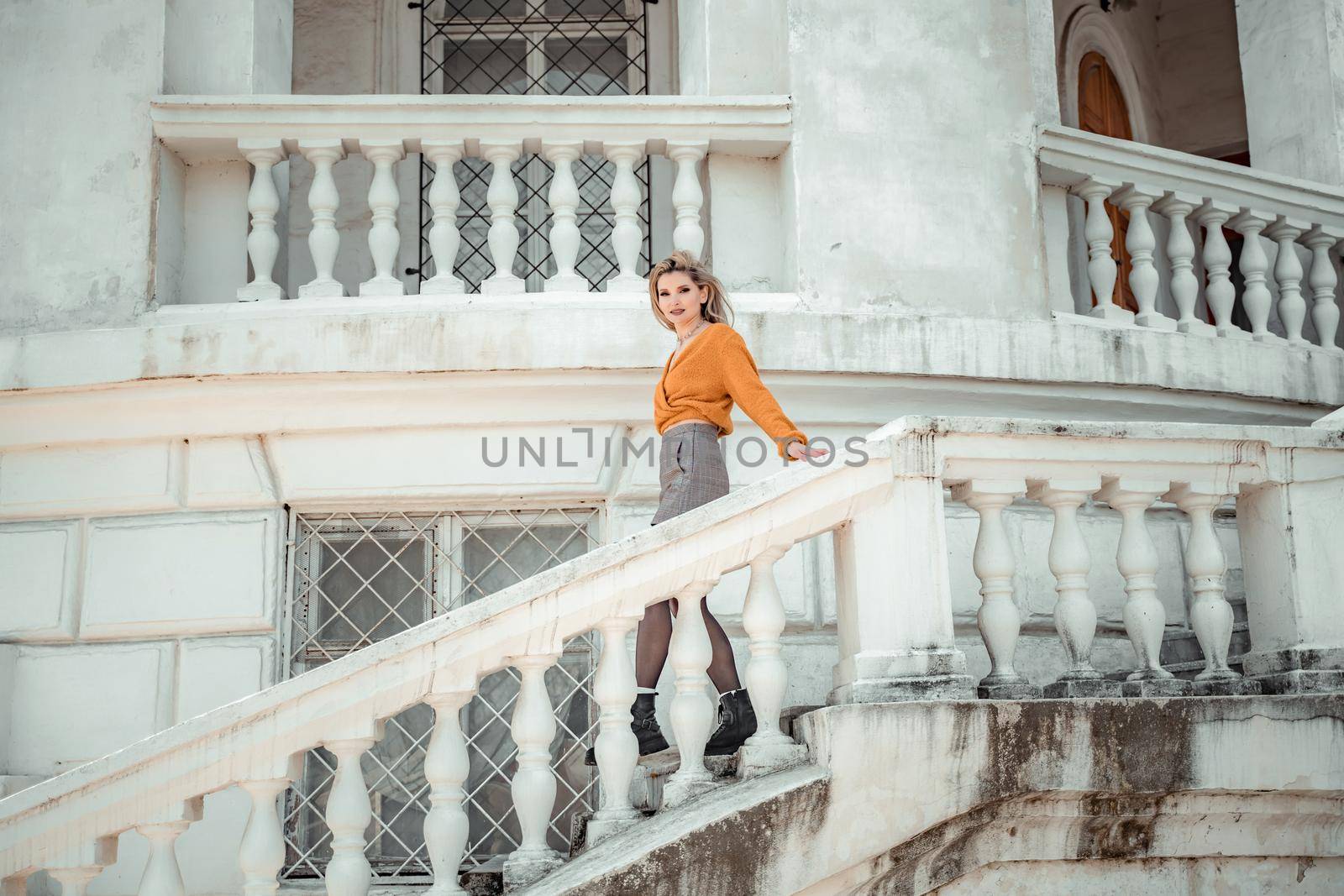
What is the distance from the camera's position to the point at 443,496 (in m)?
6.17

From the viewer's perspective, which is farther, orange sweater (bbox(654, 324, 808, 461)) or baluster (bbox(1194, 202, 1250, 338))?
baluster (bbox(1194, 202, 1250, 338))

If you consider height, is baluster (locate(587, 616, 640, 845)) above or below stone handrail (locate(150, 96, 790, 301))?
below

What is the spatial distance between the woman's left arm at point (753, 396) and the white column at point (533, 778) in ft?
3.13

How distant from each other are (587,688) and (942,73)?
3057 millimetres

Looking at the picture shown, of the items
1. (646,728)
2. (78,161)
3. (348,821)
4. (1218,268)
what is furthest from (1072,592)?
(78,161)

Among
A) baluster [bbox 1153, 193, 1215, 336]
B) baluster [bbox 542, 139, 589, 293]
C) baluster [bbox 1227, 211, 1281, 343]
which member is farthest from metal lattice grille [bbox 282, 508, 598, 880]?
baluster [bbox 1227, 211, 1281, 343]

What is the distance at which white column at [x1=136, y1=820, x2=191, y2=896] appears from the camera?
4.08m

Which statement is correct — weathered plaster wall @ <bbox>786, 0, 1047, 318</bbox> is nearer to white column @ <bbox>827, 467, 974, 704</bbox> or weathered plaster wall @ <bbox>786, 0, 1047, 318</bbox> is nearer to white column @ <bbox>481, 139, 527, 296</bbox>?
white column @ <bbox>481, 139, 527, 296</bbox>

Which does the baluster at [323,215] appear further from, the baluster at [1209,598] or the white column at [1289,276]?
the white column at [1289,276]

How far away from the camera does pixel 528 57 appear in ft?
29.4

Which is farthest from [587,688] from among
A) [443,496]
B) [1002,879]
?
[1002,879]

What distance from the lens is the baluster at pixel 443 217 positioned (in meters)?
6.38

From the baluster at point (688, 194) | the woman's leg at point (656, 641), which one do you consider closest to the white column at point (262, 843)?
the woman's leg at point (656, 641)

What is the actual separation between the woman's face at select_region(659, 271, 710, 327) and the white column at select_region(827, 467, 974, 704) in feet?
3.11
